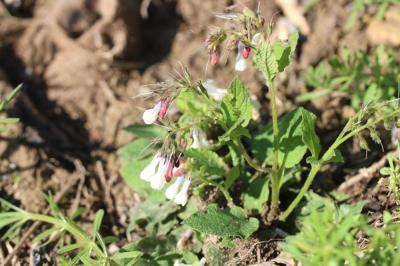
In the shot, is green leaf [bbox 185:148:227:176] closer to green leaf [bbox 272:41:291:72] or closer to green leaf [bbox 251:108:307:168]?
green leaf [bbox 251:108:307:168]

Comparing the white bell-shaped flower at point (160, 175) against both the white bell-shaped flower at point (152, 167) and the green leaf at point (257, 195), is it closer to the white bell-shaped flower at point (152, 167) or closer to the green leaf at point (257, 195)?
the white bell-shaped flower at point (152, 167)

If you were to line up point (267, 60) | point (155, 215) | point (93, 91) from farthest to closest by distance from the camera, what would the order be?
point (93, 91)
point (155, 215)
point (267, 60)

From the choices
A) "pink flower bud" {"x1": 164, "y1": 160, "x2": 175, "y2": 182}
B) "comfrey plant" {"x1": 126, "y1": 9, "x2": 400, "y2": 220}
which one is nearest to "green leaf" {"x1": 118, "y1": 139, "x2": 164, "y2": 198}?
"comfrey plant" {"x1": 126, "y1": 9, "x2": 400, "y2": 220}

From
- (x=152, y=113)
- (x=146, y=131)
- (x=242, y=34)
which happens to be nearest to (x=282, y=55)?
(x=242, y=34)

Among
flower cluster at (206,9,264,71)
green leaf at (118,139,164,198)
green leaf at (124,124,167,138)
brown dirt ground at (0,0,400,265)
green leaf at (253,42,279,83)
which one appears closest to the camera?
green leaf at (253,42,279,83)

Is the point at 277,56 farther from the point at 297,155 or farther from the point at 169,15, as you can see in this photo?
the point at 169,15

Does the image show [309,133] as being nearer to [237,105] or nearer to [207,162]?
[237,105]

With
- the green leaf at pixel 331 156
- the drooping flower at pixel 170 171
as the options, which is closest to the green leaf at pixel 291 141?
the green leaf at pixel 331 156
